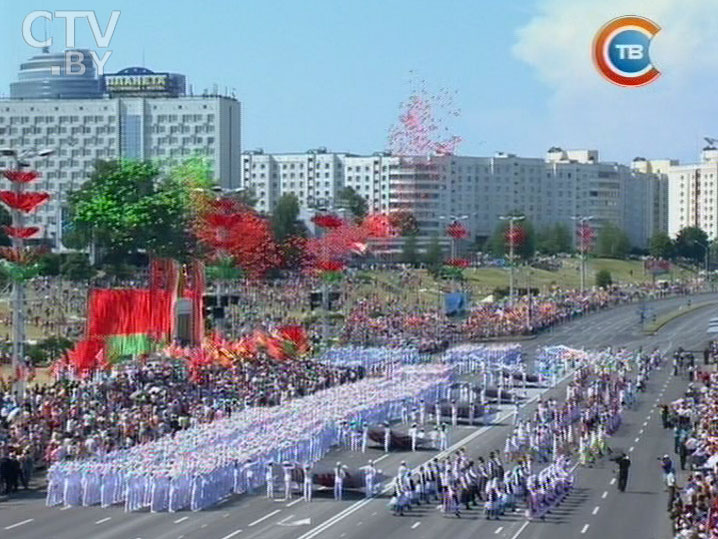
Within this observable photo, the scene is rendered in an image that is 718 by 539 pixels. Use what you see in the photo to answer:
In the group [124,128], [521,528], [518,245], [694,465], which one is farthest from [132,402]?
[124,128]

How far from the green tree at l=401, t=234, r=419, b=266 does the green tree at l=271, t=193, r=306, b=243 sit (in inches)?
357

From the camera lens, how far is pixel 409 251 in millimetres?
138250

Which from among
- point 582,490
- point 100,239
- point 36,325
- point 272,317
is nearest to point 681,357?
point 272,317

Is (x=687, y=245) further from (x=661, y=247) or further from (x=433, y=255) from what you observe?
(x=433, y=255)

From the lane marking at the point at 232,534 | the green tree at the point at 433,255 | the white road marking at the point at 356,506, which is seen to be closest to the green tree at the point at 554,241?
the green tree at the point at 433,255

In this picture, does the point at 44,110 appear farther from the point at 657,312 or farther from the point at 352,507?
the point at 352,507

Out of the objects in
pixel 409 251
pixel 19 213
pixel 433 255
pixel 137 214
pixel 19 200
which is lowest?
pixel 433 255

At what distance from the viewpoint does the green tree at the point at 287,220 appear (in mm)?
129962

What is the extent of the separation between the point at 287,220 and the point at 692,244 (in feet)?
196

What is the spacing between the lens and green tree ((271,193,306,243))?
426 feet

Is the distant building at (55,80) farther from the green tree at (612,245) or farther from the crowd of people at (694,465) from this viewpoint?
the crowd of people at (694,465)

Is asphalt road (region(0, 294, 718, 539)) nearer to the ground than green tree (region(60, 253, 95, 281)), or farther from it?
nearer to the ground

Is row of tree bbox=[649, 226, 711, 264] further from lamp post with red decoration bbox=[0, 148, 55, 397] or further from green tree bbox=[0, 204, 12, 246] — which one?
lamp post with red decoration bbox=[0, 148, 55, 397]

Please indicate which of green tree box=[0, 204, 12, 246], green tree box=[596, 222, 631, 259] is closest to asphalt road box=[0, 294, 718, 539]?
green tree box=[0, 204, 12, 246]
